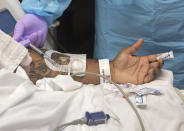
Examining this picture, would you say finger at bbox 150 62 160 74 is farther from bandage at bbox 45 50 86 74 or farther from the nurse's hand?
bandage at bbox 45 50 86 74

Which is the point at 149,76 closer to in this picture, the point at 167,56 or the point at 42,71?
the point at 167,56

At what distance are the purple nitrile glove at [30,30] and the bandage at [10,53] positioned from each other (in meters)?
0.14

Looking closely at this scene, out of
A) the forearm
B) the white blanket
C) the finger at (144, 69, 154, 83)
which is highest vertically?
the forearm

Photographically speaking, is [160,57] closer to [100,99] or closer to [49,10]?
[100,99]

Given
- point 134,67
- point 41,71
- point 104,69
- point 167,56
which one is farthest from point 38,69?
point 167,56

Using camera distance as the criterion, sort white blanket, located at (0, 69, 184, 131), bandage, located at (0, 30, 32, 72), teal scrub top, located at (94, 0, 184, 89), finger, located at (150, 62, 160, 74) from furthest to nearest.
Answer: teal scrub top, located at (94, 0, 184, 89) → finger, located at (150, 62, 160, 74) → bandage, located at (0, 30, 32, 72) → white blanket, located at (0, 69, 184, 131)

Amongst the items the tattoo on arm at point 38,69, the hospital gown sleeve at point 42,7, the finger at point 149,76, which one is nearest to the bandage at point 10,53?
the tattoo on arm at point 38,69

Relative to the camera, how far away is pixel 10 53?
2.52ft

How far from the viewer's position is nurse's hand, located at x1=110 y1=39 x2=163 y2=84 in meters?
0.87

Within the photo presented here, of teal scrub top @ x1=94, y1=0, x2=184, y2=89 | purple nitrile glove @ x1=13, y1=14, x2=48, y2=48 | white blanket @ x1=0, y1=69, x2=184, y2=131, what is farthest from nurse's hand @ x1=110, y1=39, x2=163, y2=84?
purple nitrile glove @ x1=13, y1=14, x2=48, y2=48

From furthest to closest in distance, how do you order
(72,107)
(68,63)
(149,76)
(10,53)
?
(68,63) → (149,76) → (10,53) → (72,107)

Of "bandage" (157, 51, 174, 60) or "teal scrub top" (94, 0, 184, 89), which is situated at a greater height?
"teal scrub top" (94, 0, 184, 89)

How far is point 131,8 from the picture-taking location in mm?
1071

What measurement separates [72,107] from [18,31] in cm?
49
